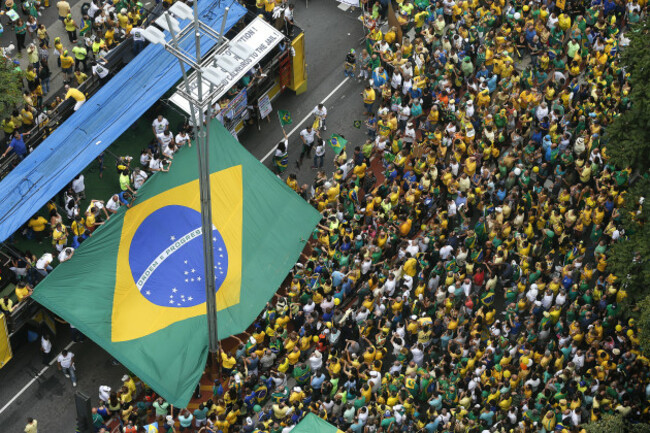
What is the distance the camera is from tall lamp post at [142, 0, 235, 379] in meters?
28.8

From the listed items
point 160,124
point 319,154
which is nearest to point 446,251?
point 319,154

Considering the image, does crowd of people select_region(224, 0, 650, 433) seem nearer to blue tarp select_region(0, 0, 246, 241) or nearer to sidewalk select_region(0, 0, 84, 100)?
blue tarp select_region(0, 0, 246, 241)

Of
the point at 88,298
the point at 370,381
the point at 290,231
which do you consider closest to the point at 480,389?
the point at 370,381

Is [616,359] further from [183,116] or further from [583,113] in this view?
[183,116]

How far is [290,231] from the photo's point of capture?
37938 millimetres

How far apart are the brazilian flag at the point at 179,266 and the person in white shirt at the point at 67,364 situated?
2965 millimetres

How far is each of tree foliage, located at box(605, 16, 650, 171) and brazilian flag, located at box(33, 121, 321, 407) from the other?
977 cm

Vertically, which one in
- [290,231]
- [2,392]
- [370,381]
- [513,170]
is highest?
[513,170]

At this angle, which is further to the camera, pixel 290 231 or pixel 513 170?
pixel 513 170

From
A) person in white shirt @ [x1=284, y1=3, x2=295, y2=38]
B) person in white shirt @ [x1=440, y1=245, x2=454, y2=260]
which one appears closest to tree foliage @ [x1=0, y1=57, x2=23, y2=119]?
person in white shirt @ [x1=284, y1=3, x2=295, y2=38]

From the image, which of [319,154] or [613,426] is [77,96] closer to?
[319,154]

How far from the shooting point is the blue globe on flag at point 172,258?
36.2 m

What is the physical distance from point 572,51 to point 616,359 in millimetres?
13303

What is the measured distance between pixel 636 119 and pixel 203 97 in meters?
14.0
